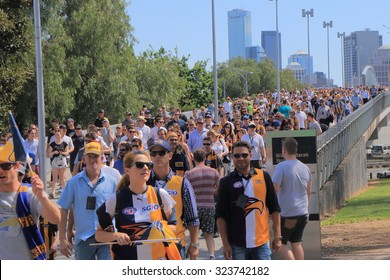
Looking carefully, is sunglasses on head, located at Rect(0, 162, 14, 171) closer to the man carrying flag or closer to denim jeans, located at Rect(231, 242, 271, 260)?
the man carrying flag

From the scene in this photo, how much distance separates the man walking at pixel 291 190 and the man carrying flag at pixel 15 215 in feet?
13.3

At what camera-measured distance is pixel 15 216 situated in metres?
6.95

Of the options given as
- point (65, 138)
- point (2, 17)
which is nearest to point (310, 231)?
point (65, 138)

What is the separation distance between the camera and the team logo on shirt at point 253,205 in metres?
8.68

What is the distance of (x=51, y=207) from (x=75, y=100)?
4128 cm

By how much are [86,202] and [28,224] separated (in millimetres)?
2028

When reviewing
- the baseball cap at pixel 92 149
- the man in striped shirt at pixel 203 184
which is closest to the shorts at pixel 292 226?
the man in striped shirt at pixel 203 184

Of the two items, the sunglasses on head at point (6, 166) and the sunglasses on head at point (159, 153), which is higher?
the sunglasses on head at point (6, 166)

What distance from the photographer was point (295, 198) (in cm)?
1056

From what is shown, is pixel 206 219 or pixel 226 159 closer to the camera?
pixel 206 219

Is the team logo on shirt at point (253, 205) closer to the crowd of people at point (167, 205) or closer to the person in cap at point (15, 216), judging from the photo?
the crowd of people at point (167, 205)

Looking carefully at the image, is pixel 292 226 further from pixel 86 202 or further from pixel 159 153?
pixel 86 202

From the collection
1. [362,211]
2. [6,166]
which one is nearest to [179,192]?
[6,166]

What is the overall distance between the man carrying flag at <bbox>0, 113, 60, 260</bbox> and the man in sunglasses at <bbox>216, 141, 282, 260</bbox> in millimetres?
2196
